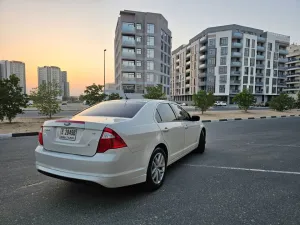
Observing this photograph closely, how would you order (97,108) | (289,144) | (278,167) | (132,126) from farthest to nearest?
(289,144) < (278,167) < (97,108) < (132,126)

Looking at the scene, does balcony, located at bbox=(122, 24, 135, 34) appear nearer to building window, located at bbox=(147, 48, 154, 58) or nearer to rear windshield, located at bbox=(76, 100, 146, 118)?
building window, located at bbox=(147, 48, 154, 58)

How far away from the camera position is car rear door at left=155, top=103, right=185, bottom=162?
12.5 ft

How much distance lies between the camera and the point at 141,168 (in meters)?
3.12

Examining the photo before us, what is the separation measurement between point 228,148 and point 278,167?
76.6 inches

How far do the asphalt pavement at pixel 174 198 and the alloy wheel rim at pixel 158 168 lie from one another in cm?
19

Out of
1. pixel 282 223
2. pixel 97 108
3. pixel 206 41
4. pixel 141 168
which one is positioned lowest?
pixel 282 223

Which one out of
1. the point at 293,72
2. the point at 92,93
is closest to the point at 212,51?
the point at 293,72

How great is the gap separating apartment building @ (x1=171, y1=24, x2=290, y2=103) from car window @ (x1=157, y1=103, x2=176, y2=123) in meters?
65.1

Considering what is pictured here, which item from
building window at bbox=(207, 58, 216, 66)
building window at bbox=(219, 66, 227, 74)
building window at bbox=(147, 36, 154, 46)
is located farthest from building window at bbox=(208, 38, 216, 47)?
building window at bbox=(147, 36, 154, 46)

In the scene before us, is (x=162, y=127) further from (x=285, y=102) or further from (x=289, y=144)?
(x=285, y=102)

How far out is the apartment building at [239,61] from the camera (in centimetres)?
6538

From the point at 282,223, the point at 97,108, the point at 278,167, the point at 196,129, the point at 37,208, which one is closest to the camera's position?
the point at 282,223

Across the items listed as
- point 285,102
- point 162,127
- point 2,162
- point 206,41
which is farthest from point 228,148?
point 206,41

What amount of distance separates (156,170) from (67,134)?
1.55m
